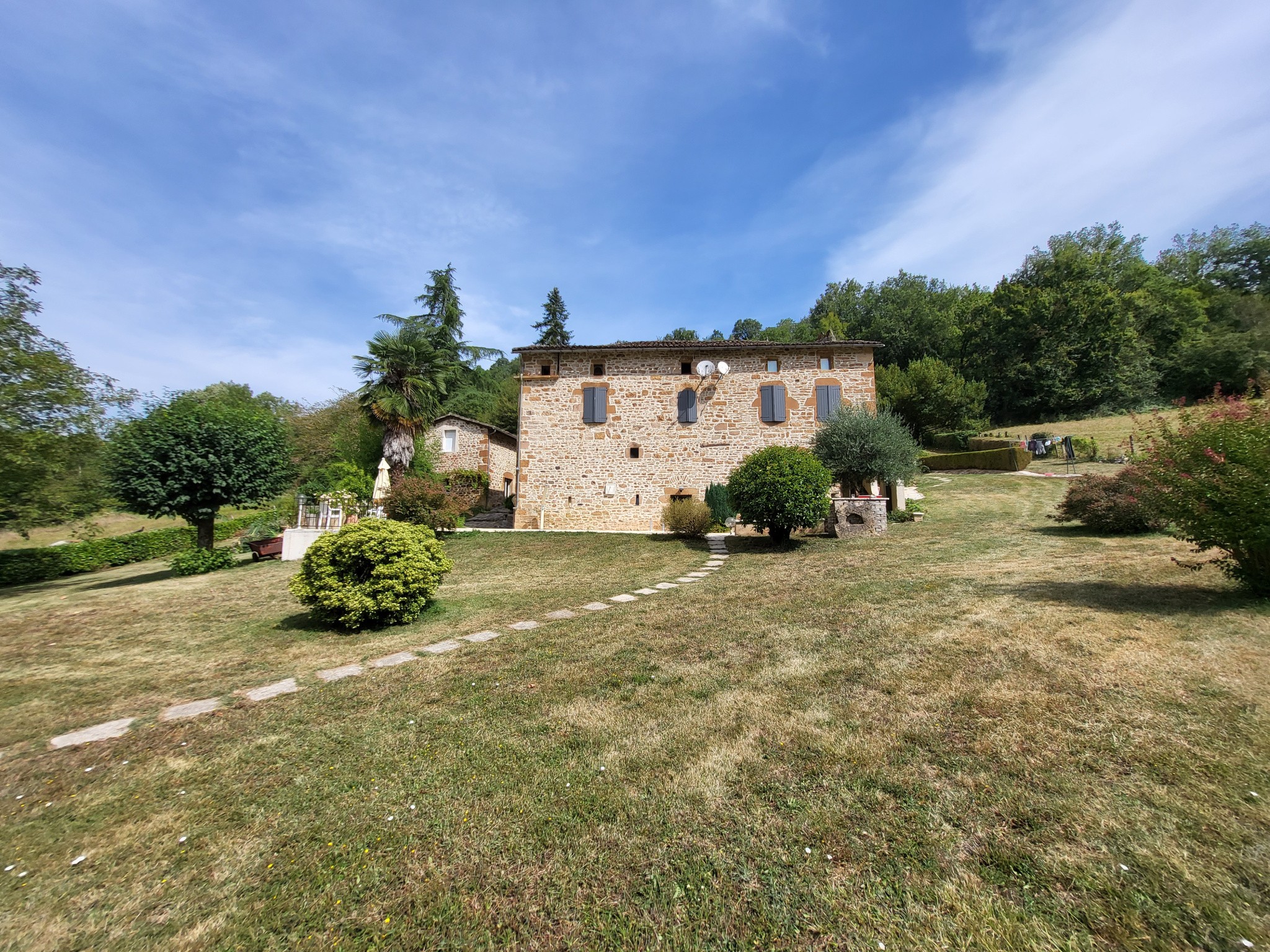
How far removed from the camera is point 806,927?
5.99 feet

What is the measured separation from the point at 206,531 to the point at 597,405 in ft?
37.2

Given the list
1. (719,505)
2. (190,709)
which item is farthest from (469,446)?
(190,709)

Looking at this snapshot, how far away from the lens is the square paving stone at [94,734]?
11.3 ft

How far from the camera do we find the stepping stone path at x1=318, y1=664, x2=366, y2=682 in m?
4.52

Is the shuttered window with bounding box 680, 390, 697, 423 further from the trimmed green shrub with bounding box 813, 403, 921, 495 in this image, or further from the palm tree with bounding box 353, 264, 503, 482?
the palm tree with bounding box 353, 264, 503, 482

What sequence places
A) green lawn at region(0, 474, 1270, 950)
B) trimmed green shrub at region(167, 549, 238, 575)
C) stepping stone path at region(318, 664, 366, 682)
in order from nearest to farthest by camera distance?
green lawn at region(0, 474, 1270, 950) → stepping stone path at region(318, 664, 366, 682) → trimmed green shrub at region(167, 549, 238, 575)

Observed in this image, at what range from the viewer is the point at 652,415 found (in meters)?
17.0

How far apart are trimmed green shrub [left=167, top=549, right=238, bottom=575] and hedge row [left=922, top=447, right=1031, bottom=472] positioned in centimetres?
2404

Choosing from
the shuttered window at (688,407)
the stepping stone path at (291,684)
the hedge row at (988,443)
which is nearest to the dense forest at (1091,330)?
the hedge row at (988,443)

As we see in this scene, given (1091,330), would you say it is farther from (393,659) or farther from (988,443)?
(393,659)

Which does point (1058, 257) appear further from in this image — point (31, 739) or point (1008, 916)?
point (31, 739)

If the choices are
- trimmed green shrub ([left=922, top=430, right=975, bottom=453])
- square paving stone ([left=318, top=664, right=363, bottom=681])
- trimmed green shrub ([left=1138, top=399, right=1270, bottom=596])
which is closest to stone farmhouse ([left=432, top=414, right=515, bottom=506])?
square paving stone ([left=318, top=664, right=363, bottom=681])

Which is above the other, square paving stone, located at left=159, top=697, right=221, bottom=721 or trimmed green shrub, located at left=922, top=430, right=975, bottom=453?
trimmed green shrub, located at left=922, top=430, right=975, bottom=453

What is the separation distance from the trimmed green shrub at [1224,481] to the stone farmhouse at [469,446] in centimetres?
2305
